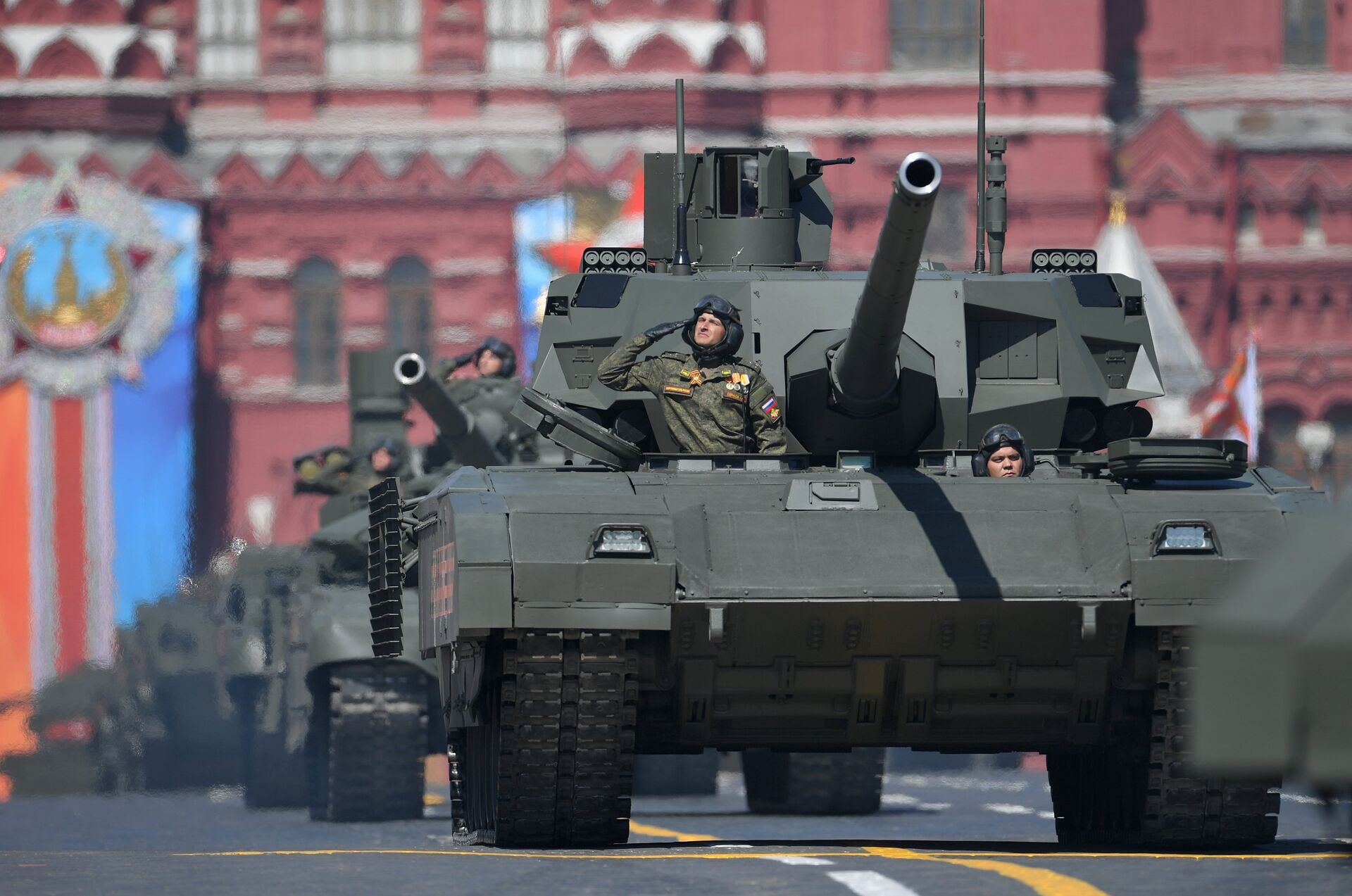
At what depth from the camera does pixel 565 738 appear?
11.3m

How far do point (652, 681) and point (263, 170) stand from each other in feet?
140

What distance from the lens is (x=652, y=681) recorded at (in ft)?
37.5

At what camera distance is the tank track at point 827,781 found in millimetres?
18188

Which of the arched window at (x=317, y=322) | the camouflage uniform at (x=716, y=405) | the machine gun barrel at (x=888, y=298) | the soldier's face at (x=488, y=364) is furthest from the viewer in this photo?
the arched window at (x=317, y=322)

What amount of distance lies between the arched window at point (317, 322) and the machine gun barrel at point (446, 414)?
33.8m

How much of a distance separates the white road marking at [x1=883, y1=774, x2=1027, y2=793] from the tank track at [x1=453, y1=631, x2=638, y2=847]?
13.9m

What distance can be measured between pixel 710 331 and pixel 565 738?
2191 mm

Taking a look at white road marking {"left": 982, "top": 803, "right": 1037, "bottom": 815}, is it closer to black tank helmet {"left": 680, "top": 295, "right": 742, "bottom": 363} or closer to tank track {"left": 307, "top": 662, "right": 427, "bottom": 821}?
tank track {"left": 307, "top": 662, "right": 427, "bottom": 821}

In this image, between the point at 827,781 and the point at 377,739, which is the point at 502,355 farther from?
the point at 827,781

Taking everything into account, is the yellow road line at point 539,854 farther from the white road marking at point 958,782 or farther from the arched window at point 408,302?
the arched window at point 408,302

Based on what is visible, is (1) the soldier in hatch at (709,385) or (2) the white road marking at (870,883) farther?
(1) the soldier in hatch at (709,385)

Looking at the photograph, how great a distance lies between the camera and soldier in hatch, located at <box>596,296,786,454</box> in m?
12.5

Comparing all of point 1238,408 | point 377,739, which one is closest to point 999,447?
point 377,739

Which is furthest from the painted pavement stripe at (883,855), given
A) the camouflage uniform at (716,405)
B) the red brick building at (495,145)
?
the red brick building at (495,145)
